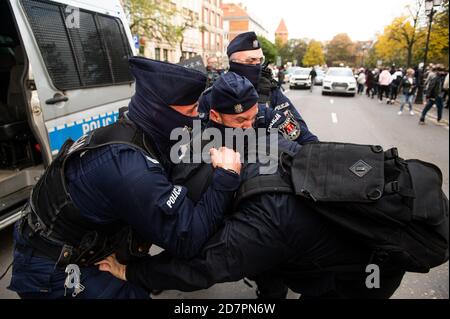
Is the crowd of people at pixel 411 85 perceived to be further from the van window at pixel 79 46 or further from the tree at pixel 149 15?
the tree at pixel 149 15

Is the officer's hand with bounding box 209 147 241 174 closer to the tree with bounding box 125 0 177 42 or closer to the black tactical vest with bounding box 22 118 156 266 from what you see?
the black tactical vest with bounding box 22 118 156 266

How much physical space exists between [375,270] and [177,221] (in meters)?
0.87

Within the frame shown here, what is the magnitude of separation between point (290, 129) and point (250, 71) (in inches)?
33.5

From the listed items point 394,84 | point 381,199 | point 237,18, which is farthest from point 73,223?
point 237,18

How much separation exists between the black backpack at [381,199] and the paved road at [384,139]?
1.60 m

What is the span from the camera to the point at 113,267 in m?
1.60

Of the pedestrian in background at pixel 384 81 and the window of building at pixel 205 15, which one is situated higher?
the window of building at pixel 205 15

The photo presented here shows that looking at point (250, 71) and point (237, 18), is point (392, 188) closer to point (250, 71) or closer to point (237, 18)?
point (250, 71)

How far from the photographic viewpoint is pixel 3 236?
3.51 m

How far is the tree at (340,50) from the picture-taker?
90875 mm

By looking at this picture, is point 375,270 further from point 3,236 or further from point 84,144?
point 3,236

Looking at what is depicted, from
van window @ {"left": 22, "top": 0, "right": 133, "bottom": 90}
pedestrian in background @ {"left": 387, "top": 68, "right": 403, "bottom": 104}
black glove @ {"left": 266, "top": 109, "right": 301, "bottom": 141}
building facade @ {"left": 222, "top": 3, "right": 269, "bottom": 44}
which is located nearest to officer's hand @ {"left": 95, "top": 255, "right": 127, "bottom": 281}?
black glove @ {"left": 266, "top": 109, "right": 301, "bottom": 141}

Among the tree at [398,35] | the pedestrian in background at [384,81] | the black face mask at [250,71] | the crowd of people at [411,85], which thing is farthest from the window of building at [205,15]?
the black face mask at [250,71]
